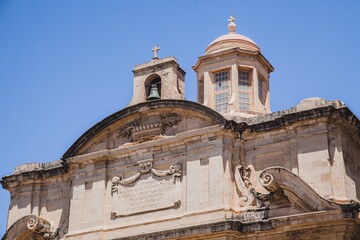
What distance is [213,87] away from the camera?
28.0 metres

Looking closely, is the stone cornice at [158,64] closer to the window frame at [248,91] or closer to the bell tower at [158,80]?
the bell tower at [158,80]

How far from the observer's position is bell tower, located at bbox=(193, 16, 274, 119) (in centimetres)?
2736

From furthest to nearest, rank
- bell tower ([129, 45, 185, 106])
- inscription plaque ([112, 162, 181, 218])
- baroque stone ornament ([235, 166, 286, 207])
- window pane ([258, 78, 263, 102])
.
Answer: window pane ([258, 78, 263, 102])
bell tower ([129, 45, 185, 106])
inscription plaque ([112, 162, 181, 218])
baroque stone ornament ([235, 166, 286, 207])

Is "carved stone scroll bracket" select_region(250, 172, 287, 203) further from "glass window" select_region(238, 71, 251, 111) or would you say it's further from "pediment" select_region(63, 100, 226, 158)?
"glass window" select_region(238, 71, 251, 111)

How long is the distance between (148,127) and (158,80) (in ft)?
7.44

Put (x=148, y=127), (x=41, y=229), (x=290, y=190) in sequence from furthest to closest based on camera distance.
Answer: (x=41, y=229) < (x=148, y=127) < (x=290, y=190)

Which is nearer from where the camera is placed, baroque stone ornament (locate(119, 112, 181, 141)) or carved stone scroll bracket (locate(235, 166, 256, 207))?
carved stone scroll bracket (locate(235, 166, 256, 207))

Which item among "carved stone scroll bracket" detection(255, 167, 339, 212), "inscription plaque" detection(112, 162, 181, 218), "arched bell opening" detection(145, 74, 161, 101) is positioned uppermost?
"arched bell opening" detection(145, 74, 161, 101)

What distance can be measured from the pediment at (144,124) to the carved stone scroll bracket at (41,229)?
2543mm

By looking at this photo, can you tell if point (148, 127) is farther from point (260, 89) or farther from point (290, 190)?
point (290, 190)

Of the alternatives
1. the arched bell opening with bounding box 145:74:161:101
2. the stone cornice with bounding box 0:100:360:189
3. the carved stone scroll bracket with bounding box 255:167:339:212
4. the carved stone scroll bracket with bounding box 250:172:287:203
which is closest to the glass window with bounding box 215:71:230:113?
the arched bell opening with bounding box 145:74:161:101

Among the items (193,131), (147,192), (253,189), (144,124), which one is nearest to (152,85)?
(144,124)

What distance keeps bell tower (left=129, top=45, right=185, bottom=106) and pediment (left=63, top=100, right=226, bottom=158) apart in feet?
2.63

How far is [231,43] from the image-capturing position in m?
28.5
